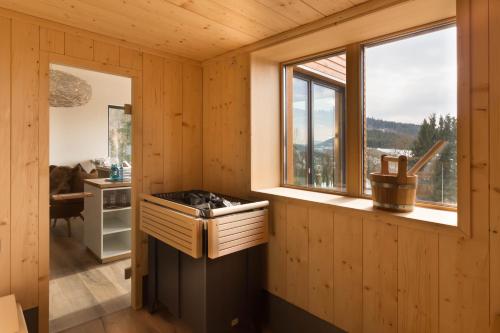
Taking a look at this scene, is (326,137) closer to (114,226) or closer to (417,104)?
(417,104)

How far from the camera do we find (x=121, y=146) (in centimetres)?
561

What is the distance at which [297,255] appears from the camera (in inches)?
81.5

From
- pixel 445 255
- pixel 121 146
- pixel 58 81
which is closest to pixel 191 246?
pixel 445 255

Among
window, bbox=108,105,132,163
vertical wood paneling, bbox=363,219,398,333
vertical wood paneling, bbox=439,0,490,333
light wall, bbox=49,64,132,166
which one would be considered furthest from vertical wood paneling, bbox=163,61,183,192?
window, bbox=108,105,132,163

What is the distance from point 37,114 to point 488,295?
2656 mm

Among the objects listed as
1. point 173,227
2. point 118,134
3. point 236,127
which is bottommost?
point 173,227

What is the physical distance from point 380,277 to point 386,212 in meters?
0.36

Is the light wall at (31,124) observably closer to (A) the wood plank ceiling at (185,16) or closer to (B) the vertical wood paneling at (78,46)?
(B) the vertical wood paneling at (78,46)

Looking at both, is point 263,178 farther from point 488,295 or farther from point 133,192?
point 488,295

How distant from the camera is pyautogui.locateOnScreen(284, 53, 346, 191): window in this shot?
2225mm

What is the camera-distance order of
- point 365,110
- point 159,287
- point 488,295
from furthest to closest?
1. point 159,287
2. point 365,110
3. point 488,295

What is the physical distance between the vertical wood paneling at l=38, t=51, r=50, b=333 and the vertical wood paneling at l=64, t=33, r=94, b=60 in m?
0.15

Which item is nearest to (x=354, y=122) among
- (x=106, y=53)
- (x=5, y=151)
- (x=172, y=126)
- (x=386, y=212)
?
(x=386, y=212)

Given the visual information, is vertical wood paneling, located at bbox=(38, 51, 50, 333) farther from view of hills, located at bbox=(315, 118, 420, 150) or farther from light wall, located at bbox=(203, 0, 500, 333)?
view of hills, located at bbox=(315, 118, 420, 150)
